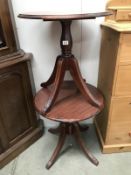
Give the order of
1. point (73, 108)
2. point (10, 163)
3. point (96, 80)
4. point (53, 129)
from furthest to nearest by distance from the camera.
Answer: point (53, 129)
point (96, 80)
point (10, 163)
point (73, 108)

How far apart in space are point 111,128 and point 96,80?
1.45ft

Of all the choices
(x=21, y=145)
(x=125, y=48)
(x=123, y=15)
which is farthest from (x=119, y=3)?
(x=21, y=145)

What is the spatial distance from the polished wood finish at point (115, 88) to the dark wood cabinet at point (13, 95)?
578 mm

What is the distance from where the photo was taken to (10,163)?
1404 mm

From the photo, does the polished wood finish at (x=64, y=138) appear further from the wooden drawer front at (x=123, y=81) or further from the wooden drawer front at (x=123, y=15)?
the wooden drawer front at (x=123, y=15)

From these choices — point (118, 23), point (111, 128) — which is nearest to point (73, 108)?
point (111, 128)

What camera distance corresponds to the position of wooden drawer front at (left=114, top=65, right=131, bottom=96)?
3.52 ft

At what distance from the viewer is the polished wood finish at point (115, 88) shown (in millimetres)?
1030

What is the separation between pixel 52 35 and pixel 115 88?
24.0 inches

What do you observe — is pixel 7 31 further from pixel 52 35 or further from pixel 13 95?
pixel 13 95

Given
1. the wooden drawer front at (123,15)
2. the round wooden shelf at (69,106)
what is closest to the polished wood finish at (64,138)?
the round wooden shelf at (69,106)

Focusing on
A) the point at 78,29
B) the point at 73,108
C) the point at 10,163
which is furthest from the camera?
the point at 10,163

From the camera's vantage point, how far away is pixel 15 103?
4.25 ft

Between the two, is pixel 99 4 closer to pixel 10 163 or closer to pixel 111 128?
pixel 111 128
